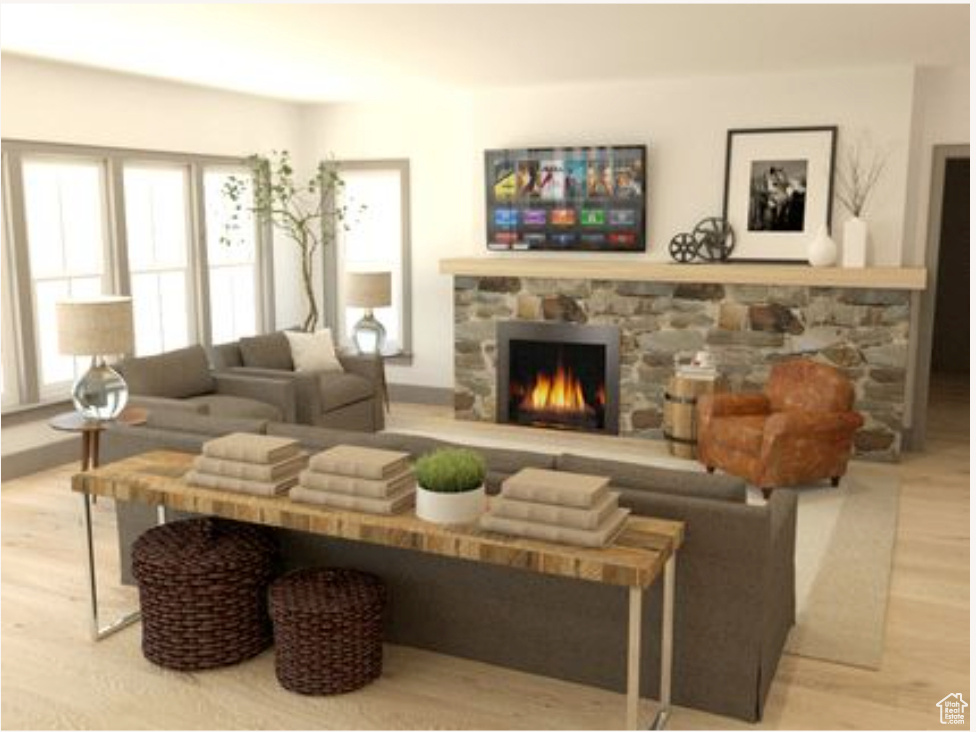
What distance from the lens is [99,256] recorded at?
6375mm

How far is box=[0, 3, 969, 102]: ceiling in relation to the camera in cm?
430

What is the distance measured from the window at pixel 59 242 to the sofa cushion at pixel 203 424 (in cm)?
265

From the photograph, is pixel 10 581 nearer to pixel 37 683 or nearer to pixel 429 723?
pixel 37 683

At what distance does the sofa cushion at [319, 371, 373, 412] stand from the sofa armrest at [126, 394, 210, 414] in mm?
1161

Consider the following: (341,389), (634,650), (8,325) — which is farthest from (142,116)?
(634,650)

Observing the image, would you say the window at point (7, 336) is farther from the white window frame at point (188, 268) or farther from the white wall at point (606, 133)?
the white wall at point (606, 133)

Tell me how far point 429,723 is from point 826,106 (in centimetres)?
489

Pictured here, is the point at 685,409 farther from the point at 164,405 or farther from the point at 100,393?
the point at 100,393

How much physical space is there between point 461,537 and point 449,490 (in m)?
0.17

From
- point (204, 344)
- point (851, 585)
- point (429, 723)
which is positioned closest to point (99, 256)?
point (204, 344)

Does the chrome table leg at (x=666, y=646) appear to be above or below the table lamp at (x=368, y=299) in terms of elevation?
below

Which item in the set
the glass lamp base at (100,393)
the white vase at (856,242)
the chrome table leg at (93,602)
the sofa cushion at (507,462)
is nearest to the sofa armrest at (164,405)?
the glass lamp base at (100,393)

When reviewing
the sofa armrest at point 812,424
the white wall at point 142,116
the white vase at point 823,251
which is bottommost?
the sofa armrest at point 812,424

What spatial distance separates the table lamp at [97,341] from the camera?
4504 mm
